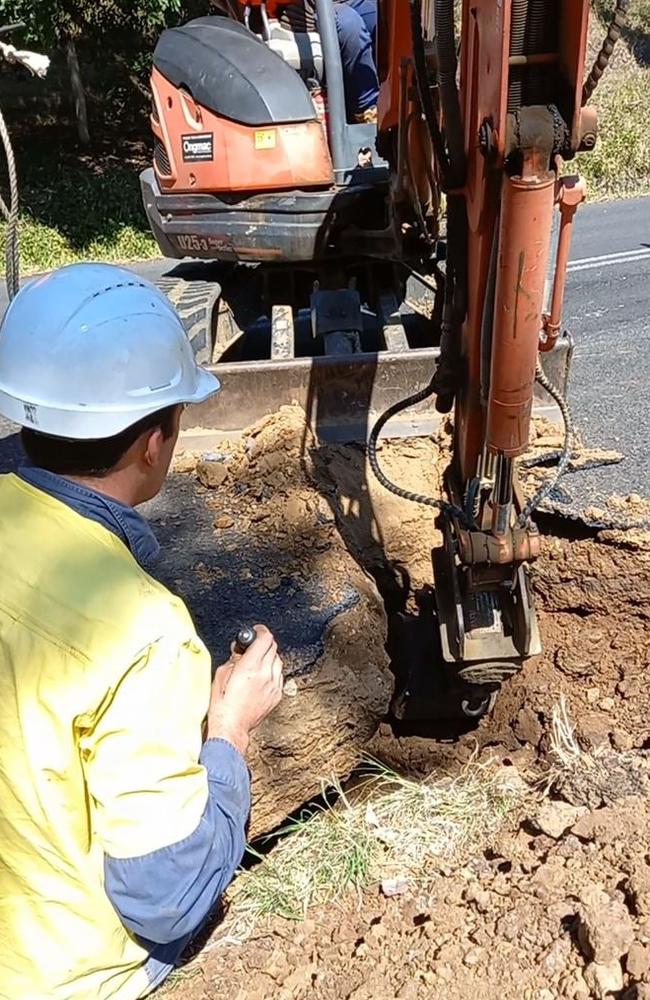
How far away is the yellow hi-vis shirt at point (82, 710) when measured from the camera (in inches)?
57.6

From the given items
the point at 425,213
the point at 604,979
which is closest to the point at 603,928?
the point at 604,979

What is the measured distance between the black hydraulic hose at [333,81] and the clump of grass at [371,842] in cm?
310

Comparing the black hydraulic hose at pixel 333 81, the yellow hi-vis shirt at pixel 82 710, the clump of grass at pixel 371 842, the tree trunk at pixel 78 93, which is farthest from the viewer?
the tree trunk at pixel 78 93

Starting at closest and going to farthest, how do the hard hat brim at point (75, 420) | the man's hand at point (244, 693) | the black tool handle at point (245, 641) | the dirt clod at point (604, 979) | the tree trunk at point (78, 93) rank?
1. the hard hat brim at point (75, 420)
2. the man's hand at point (244, 693)
3. the black tool handle at point (245, 641)
4. the dirt clod at point (604, 979)
5. the tree trunk at point (78, 93)

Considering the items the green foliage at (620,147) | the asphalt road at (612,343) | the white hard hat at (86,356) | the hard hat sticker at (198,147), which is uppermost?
the white hard hat at (86,356)

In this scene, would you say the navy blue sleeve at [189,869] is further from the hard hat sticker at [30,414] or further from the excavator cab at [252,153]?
the excavator cab at [252,153]

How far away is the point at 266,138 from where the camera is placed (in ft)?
15.4

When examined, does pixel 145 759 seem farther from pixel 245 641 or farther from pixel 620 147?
pixel 620 147

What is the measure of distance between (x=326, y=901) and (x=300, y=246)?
3212 millimetres

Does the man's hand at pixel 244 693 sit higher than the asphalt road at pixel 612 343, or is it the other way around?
the man's hand at pixel 244 693

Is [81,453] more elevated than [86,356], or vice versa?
[86,356]

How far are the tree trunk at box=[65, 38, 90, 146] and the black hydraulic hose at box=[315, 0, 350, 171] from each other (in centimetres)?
899

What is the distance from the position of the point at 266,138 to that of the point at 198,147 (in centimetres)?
35

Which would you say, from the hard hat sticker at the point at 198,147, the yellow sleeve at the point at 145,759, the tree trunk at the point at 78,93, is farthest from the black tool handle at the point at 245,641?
the tree trunk at the point at 78,93
